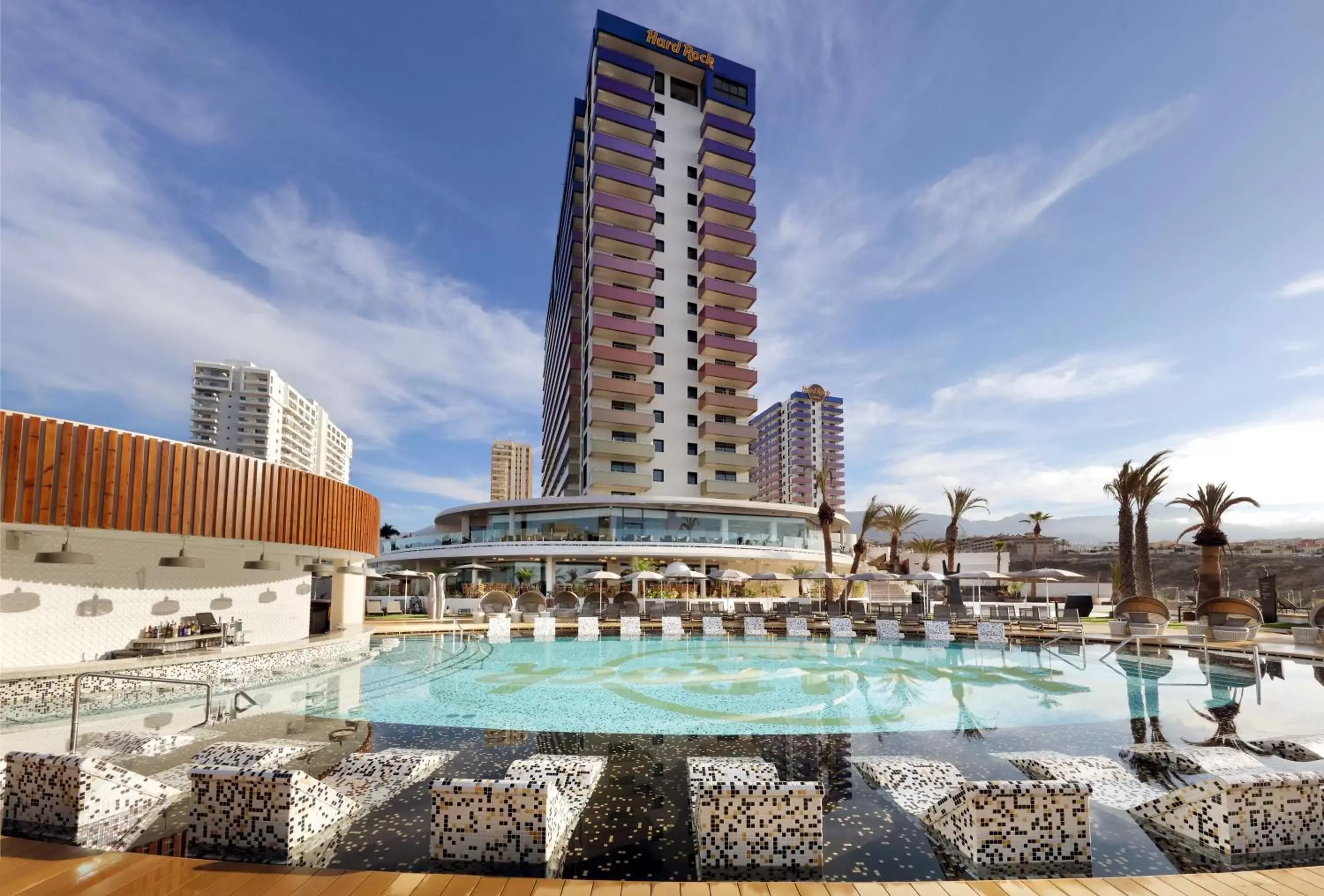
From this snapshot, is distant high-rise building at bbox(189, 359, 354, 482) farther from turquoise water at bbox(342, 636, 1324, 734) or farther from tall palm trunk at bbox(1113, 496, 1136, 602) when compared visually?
tall palm trunk at bbox(1113, 496, 1136, 602)

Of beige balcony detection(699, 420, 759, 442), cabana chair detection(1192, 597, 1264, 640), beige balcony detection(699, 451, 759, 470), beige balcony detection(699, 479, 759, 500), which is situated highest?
beige balcony detection(699, 420, 759, 442)

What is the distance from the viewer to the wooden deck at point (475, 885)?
3252 millimetres

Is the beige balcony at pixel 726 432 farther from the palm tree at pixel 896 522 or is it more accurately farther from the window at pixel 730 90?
the window at pixel 730 90

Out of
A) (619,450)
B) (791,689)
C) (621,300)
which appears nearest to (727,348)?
(621,300)

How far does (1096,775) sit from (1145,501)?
28.0 metres

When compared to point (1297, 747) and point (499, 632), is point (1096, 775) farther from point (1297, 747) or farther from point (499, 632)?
point (499, 632)

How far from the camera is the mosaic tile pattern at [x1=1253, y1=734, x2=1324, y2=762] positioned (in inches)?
259

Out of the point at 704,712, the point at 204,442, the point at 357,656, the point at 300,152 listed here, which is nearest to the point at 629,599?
the point at 357,656

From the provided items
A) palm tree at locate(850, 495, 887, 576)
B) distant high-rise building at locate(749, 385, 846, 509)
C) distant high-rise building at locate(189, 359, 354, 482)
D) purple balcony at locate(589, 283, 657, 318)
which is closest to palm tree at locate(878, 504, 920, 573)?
palm tree at locate(850, 495, 887, 576)

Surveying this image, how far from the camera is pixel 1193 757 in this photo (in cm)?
630

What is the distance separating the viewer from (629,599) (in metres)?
24.7

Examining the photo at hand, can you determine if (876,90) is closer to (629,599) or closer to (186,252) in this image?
(629,599)

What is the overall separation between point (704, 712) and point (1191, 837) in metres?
6.26

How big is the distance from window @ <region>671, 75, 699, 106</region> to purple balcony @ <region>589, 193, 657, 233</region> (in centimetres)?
1301
